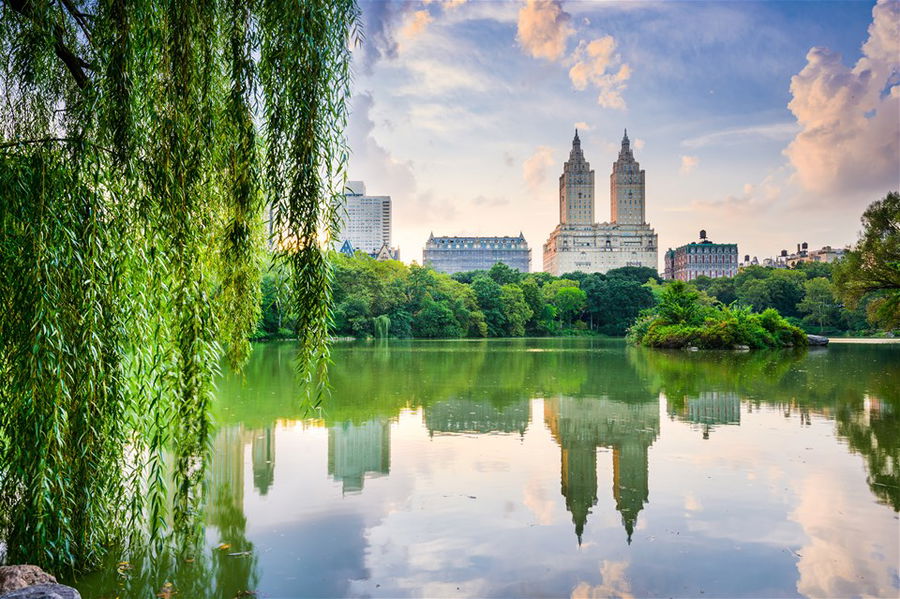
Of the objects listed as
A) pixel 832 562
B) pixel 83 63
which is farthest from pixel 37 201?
pixel 832 562

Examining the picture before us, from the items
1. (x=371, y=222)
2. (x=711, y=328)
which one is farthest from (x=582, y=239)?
(x=711, y=328)

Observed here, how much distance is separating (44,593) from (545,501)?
406 centimetres

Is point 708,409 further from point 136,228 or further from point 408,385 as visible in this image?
point 136,228

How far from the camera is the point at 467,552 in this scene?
15.5ft

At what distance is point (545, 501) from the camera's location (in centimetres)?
589

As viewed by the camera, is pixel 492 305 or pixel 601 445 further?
pixel 492 305

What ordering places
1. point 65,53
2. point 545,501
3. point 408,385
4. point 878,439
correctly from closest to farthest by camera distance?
1. point 65,53
2. point 545,501
3. point 878,439
4. point 408,385

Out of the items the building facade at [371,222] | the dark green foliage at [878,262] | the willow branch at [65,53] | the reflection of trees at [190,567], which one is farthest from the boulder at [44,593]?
the building facade at [371,222]

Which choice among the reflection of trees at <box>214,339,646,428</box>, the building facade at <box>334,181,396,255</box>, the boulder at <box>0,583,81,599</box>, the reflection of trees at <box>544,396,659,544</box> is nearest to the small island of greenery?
the reflection of trees at <box>214,339,646,428</box>

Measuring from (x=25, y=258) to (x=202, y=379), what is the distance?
1.18 meters

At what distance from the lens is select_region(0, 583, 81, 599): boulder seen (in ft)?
9.73

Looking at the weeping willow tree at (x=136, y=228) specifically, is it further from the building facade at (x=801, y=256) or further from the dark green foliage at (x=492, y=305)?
the building facade at (x=801, y=256)

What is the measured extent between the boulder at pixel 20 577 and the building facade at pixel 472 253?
131 metres

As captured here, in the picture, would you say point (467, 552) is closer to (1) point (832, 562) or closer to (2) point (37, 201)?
(1) point (832, 562)
